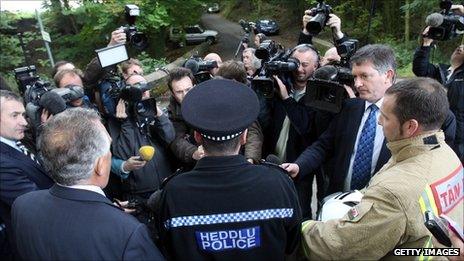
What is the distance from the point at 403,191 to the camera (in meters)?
1.69

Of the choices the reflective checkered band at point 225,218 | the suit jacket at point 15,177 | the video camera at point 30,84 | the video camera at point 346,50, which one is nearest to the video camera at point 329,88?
the video camera at point 346,50

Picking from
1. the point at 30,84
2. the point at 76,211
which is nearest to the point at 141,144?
the point at 30,84

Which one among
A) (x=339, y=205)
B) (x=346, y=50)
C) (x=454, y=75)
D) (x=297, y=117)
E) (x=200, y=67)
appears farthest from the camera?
(x=454, y=75)

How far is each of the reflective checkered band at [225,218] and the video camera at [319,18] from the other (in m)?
2.23

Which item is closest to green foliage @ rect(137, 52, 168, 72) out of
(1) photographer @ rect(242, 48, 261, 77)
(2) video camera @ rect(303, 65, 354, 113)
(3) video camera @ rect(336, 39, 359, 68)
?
(1) photographer @ rect(242, 48, 261, 77)

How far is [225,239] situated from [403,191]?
85 centimetres

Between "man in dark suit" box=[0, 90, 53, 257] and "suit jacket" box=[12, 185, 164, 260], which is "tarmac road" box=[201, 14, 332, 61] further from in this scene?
"suit jacket" box=[12, 185, 164, 260]

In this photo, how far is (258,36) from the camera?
5.07 metres

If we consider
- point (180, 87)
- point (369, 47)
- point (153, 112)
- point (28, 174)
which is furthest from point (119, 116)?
point (369, 47)

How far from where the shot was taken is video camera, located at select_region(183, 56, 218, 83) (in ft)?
13.1

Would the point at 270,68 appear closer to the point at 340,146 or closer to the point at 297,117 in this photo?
the point at 297,117

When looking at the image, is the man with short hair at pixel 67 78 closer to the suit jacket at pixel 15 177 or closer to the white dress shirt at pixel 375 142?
the suit jacket at pixel 15 177

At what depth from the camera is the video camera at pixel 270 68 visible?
121 inches

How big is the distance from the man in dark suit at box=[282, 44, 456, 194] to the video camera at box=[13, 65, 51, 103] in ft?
7.51
